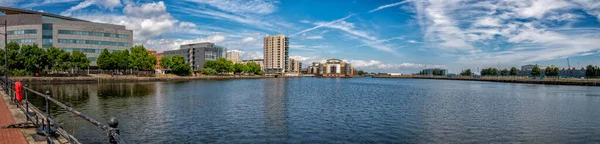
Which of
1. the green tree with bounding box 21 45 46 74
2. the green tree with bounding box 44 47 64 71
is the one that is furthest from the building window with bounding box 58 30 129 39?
the green tree with bounding box 21 45 46 74

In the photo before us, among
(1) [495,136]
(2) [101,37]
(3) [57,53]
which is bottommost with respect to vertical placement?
(1) [495,136]

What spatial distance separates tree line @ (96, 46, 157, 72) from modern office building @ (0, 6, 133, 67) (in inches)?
505

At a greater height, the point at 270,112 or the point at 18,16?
the point at 18,16

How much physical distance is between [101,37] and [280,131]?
466ft

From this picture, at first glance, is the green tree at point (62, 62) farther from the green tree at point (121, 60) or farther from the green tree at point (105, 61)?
the green tree at point (121, 60)

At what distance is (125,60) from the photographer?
127m

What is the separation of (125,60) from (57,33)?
1222 inches

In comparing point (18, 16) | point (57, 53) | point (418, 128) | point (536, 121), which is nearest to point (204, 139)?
point (418, 128)

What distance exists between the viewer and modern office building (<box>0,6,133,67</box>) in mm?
130125

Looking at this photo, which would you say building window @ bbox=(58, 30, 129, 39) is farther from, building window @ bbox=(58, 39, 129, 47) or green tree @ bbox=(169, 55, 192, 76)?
green tree @ bbox=(169, 55, 192, 76)

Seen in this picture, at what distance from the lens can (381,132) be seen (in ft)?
87.0

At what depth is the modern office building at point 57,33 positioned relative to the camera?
130 m

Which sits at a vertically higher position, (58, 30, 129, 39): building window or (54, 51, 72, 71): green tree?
(58, 30, 129, 39): building window

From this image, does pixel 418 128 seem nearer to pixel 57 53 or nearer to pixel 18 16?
pixel 57 53
